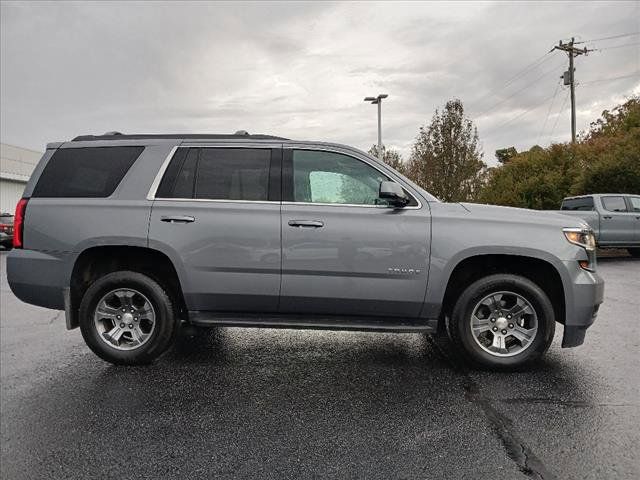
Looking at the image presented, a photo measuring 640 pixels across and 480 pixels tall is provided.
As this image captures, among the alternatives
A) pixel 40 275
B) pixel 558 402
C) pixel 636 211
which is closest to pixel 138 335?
pixel 40 275

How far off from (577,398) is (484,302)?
1.00 meters

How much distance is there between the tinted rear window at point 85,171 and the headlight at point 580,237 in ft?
13.0

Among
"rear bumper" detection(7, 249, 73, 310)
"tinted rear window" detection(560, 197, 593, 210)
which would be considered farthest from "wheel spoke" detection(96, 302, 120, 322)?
"tinted rear window" detection(560, 197, 593, 210)

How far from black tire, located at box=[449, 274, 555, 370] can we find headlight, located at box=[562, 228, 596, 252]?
51cm

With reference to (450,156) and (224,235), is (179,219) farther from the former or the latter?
(450,156)

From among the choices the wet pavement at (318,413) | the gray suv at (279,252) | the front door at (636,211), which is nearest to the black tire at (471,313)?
the gray suv at (279,252)

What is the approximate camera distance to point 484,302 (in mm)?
4203

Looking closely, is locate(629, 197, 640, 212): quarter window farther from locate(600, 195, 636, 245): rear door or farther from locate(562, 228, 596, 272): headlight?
locate(562, 228, 596, 272): headlight

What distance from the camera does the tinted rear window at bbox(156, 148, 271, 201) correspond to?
14.3 ft

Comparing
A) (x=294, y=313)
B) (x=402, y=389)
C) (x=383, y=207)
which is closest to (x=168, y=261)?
(x=294, y=313)

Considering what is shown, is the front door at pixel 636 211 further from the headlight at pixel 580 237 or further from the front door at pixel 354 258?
the front door at pixel 354 258

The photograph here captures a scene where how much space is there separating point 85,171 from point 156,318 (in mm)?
1559

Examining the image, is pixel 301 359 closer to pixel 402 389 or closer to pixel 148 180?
pixel 402 389

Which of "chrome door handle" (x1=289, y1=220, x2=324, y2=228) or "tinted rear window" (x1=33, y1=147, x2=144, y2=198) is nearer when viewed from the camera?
"chrome door handle" (x1=289, y1=220, x2=324, y2=228)
